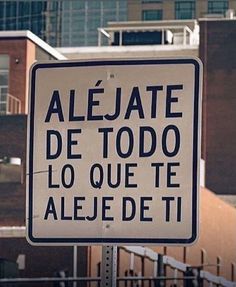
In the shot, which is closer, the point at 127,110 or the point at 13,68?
the point at 127,110

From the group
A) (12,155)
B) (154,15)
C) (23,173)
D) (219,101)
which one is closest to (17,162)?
(23,173)

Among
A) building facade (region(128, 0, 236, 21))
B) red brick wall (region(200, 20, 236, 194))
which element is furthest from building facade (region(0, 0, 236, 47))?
red brick wall (region(200, 20, 236, 194))

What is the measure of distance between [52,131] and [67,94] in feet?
0.35

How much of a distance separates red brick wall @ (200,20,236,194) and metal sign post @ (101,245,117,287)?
55.5 metres

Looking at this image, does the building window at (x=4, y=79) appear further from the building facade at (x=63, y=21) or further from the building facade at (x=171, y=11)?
the building facade at (x=63, y=21)

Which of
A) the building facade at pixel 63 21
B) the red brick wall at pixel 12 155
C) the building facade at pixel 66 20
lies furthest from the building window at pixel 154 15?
the red brick wall at pixel 12 155

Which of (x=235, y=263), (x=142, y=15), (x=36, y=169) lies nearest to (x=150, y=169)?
(x=36, y=169)

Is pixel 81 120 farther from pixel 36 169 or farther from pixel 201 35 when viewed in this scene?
pixel 201 35

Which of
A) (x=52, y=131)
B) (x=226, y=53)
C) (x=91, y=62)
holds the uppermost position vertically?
(x=226, y=53)

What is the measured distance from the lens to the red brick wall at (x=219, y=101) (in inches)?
2301

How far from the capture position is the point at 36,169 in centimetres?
264

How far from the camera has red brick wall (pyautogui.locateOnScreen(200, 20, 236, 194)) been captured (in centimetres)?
5844

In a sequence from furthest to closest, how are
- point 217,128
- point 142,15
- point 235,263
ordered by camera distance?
1. point 142,15
2. point 217,128
3. point 235,263

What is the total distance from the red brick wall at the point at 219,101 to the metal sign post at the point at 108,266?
182ft
